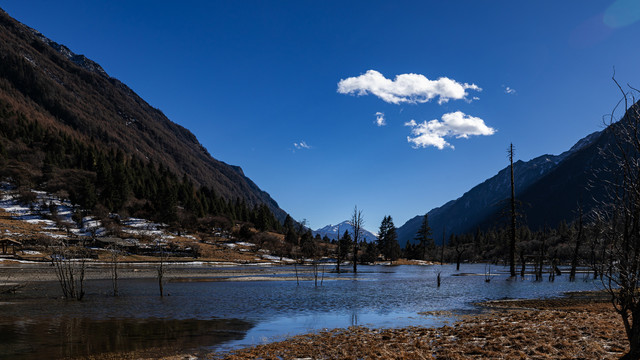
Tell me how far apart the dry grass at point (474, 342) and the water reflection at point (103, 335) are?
3.87 meters

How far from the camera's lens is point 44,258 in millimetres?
70625

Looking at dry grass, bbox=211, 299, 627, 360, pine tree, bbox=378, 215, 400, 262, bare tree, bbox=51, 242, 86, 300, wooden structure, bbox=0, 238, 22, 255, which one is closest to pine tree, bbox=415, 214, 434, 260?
pine tree, bbox=378, 215, 400, 262

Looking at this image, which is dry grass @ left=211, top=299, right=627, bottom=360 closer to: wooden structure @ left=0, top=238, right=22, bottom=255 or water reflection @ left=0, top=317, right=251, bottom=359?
water reflection @ left=0, top=317, right=251, bottom=359

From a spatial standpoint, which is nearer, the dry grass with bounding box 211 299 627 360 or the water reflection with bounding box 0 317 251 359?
the dry grass with bounding box 211 299 627 360

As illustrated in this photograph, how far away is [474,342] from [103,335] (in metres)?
17.4

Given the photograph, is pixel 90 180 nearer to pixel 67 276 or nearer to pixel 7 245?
pixel 7 245

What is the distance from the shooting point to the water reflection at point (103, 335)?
1547cm

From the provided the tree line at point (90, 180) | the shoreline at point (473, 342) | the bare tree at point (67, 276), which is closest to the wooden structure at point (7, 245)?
the bare tree at point (67, 276)

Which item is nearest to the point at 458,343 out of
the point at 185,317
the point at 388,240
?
the point at 185,317

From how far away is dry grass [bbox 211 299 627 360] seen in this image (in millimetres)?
12844

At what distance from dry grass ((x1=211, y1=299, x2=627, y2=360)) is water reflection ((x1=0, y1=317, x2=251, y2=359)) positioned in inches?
152

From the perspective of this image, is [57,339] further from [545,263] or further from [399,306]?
[545,263]

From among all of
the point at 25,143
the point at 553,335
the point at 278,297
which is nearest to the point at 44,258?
the point at 278,297

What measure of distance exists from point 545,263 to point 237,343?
4759 inches
